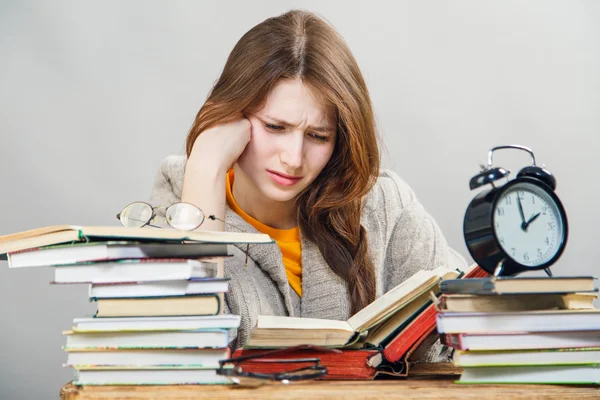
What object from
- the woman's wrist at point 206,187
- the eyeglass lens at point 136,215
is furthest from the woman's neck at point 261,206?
the eyeglass lens at point 136,215

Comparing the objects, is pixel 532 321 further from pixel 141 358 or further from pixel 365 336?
pixel 141 358

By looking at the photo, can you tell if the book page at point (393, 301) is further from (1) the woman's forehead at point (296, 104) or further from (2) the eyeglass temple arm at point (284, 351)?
(1) the woman's forehead at point (296, 104)

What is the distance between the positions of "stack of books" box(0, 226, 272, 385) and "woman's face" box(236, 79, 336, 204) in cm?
79

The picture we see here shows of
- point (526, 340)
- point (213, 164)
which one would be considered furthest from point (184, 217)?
point (526, 340)

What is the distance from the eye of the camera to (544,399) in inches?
41.2

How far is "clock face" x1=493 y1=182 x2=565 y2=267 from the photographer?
116 cm

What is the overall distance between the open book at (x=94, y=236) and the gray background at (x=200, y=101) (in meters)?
1.98

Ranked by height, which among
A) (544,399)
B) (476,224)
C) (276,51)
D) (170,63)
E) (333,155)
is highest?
(170,63)

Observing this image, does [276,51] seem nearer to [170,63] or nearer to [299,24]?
[299,24]

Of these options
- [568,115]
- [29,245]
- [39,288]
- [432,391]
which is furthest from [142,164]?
[432,391]

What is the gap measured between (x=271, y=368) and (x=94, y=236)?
13.4 inches

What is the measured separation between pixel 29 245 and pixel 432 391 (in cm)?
63

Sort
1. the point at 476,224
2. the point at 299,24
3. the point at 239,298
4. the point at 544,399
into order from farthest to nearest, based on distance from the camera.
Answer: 1. the point at 299,24
2. the point at 239,298
3. the point at 476,224
4. the point at 544,399

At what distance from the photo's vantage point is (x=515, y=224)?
46.3 inches
